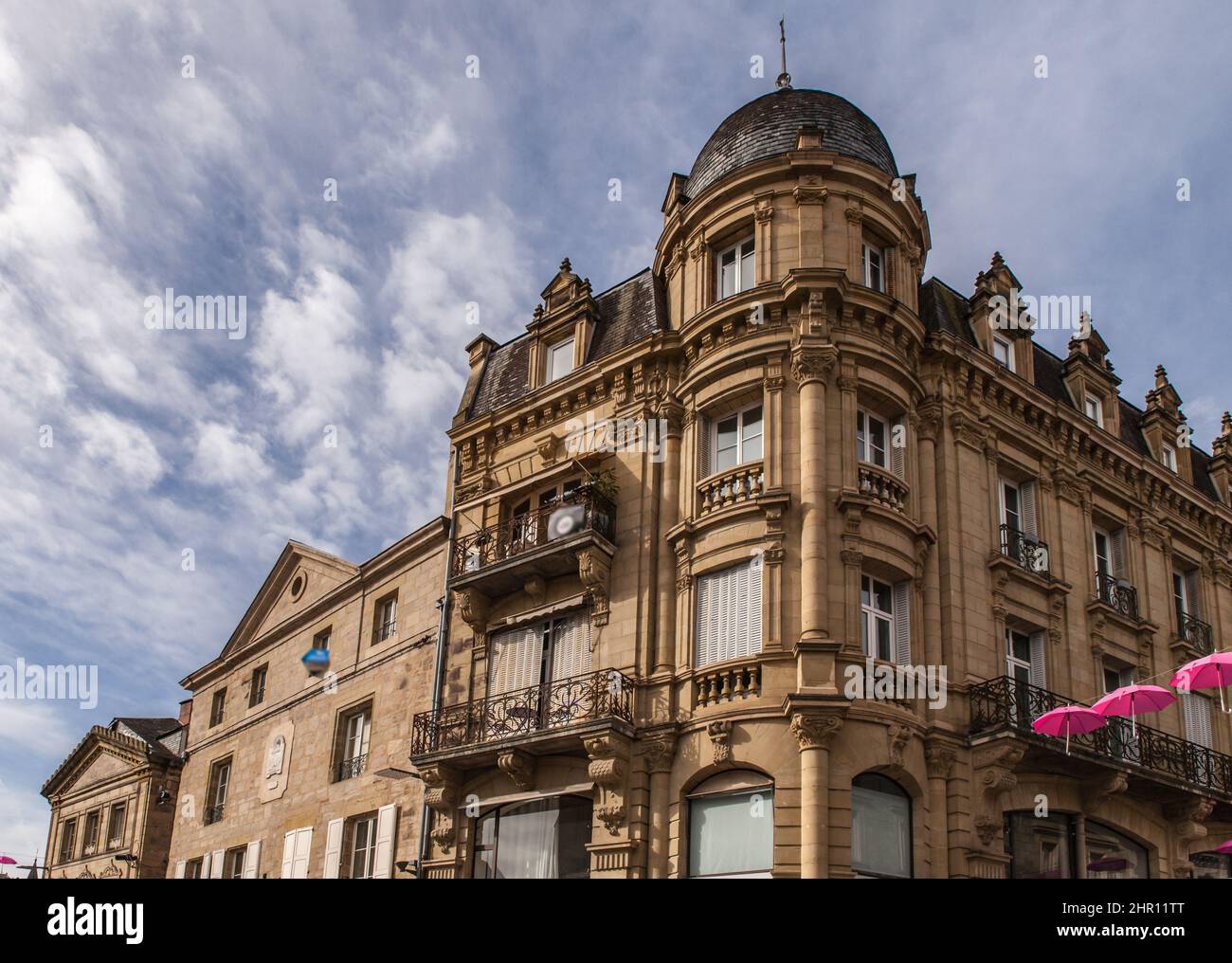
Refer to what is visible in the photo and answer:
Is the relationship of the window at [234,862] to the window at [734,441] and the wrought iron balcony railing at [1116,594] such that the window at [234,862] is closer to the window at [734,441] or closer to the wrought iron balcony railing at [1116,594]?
the window at [734,441]

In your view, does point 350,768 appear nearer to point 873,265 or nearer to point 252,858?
point 252,858

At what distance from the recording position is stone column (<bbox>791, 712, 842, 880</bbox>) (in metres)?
17.2

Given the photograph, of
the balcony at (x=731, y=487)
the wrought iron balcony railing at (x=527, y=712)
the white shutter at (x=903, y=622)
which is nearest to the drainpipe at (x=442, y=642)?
the wrought iron balcony railing at (x=527, y=712)

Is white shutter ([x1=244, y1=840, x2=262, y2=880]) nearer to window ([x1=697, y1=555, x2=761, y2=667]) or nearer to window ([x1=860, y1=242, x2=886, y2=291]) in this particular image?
window ([x1=697, y1=555, x2=761, y2=667])

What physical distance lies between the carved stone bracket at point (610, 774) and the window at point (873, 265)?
31.8ft

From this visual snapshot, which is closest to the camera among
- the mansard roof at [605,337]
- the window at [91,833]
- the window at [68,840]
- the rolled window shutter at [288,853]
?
the mansard roof at [605,337]

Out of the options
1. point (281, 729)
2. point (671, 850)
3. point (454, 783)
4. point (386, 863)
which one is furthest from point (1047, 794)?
point (281, 729)

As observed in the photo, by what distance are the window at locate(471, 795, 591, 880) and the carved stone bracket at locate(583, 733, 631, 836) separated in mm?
859

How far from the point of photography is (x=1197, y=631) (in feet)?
86.8

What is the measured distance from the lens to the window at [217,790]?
106ft

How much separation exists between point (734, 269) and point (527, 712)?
9.09 metres

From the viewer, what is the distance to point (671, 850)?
62.1 feet
